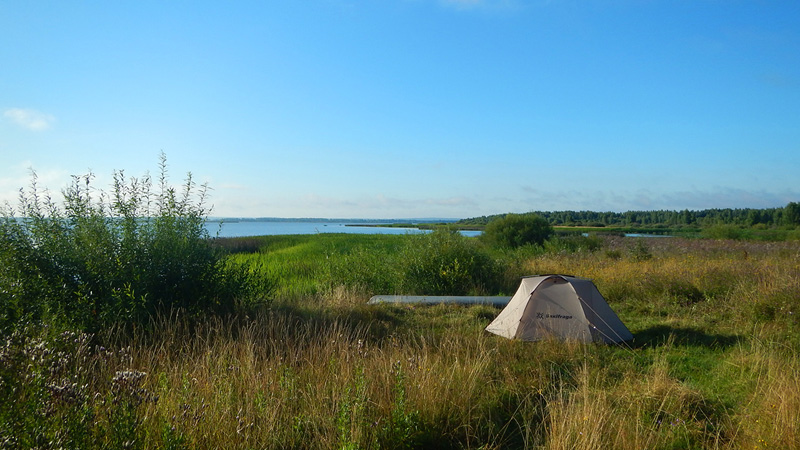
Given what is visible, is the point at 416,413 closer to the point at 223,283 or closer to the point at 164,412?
the point at 164,412

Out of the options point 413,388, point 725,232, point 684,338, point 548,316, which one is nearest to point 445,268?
point 548,316

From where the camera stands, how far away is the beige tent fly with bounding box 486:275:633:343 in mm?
7926

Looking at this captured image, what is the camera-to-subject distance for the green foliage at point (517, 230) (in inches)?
1058

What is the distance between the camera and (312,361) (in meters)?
5.74

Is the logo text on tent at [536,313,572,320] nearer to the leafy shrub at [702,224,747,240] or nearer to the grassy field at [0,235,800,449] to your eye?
the grassy field at [0,235,800,449]

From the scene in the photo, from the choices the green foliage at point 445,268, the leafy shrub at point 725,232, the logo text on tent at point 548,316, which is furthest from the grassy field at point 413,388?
the leafy shrub at point 725,232

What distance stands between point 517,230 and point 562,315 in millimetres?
19412

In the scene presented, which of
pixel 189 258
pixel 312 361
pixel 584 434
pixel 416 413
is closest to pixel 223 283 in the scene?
pixel 189 258

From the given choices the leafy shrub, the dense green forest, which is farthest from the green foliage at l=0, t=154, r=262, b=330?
the dense green forest

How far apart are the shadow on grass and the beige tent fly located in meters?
0.34

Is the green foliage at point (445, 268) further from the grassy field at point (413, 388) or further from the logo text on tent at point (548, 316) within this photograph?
the logo text on tent at point (548, 316)

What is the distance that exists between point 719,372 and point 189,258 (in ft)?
25.9

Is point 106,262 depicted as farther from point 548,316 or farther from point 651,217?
point 651,217

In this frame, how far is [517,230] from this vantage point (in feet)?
89.0
